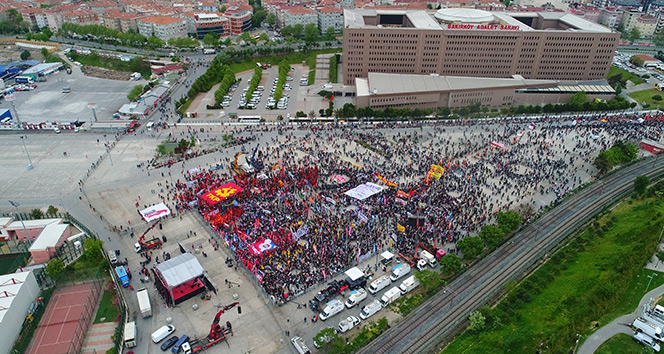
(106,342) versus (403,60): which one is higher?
(403,60)

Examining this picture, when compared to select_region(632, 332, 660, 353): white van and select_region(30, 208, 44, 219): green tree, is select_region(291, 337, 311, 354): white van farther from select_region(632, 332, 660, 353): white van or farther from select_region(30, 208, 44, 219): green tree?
select_region(30, 208, 44, 219): green tree

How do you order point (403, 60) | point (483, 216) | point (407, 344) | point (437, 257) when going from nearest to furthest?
point (407, 344)
point (437, 257)
point (483, 216)
point (403, 60)

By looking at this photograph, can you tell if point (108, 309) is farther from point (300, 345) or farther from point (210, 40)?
point (210, 40)

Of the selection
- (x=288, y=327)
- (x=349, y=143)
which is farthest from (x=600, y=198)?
(x=288, y=327)

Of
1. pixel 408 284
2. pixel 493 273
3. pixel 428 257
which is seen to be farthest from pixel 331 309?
pixel 493 273

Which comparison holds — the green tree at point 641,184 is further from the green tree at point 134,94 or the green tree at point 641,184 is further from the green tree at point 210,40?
the green tree at point 210,40

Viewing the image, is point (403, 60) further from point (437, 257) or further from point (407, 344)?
point (407, 344)

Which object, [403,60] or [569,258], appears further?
[403,60]
